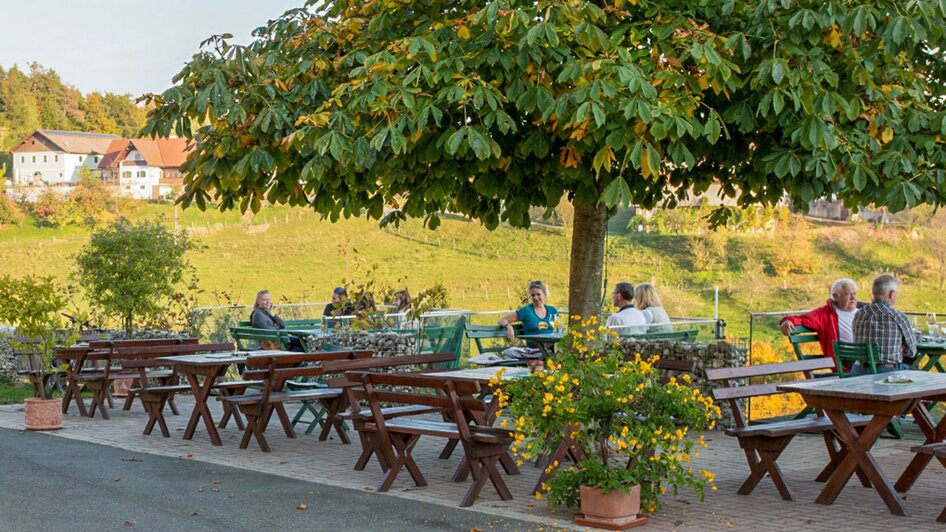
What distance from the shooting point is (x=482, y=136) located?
26.1ft

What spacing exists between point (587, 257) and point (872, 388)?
358cm

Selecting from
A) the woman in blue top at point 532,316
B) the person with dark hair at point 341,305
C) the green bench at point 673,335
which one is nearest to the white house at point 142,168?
the person with dark hair at point 341,305

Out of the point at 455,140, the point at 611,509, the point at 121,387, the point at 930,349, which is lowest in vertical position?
the point at 121,387

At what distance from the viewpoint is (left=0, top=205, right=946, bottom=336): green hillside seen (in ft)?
165

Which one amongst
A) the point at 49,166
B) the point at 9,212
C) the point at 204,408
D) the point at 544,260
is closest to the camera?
the point at 204,408

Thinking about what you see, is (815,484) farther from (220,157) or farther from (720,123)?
(220,157)

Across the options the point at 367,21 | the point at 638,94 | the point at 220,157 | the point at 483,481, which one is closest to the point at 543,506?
the point at 483,481

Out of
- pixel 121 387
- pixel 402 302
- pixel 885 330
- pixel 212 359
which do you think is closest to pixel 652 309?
pixel 885 330

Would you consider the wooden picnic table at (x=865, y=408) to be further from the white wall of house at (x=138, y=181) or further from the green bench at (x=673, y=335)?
the white wall of house at (x=138, y=181)

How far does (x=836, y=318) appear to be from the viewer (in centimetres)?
1123

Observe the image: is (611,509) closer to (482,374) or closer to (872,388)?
(872,388)

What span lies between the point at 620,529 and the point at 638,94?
2.86 metres

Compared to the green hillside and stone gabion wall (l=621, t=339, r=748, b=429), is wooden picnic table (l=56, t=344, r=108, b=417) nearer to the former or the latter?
stone gabion wall (l=621, t=339, r=748, b=429)

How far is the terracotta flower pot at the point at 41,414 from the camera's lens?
38.4 feet
